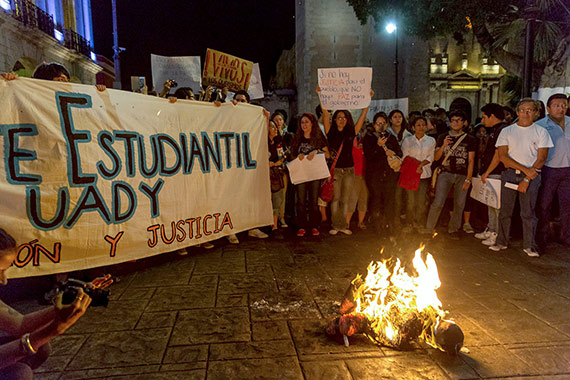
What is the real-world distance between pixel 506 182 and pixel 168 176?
448 centimetres

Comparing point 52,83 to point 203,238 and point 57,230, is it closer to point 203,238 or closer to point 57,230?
point 57,230

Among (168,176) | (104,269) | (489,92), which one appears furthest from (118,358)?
(489,92)

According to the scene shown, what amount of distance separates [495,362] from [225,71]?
18.9 ft

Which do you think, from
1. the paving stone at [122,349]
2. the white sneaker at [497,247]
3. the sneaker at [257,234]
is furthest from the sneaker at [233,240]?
the white sneaker at [497,247]

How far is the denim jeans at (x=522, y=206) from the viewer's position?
524 cm

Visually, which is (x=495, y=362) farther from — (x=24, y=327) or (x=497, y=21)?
(x=497, y=21)

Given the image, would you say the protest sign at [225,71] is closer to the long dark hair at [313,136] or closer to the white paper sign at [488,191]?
the long dark hair at [313,136]

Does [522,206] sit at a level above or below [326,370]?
above

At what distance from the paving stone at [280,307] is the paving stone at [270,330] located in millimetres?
100

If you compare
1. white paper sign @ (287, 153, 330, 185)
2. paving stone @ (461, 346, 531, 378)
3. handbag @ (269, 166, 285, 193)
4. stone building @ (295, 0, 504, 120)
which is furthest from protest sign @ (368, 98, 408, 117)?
stone building @ (295, 0, 504, 120)

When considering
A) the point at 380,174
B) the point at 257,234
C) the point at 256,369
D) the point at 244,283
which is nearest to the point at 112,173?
the point at 244,283

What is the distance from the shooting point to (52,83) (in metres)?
3.82

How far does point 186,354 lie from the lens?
2830 millimetres

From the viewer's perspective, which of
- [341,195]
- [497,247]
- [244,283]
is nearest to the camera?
[244,283]
